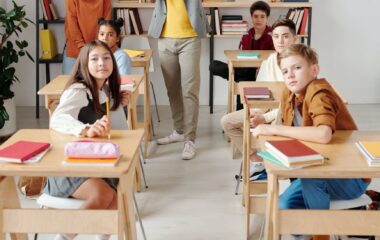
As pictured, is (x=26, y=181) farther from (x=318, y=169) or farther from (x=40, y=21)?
(x=40, y=21)

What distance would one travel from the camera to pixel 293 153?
2176 millimetres

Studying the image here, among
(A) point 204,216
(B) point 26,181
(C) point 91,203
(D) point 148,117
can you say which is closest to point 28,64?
(D) point 148,117

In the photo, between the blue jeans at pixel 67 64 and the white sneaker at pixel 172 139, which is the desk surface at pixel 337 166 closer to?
the white sneaker at pixel 172 139

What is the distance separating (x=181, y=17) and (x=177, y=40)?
18cm

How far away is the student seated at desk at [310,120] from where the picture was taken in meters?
2.44

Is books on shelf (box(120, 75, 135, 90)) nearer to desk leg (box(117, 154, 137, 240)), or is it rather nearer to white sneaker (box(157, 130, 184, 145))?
white sneaker (box(157, 130, 184, 145))

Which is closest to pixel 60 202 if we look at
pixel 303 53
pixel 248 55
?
pixel 303 53

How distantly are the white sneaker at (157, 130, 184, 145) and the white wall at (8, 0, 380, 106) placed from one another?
1.47m

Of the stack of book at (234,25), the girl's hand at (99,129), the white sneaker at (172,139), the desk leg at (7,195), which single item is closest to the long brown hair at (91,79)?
the girl's hand at (99,129)

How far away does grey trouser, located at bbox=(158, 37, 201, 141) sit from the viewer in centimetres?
464

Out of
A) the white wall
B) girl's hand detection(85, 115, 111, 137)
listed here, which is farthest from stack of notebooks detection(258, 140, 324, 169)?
the white wall

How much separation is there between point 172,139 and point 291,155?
2895mm

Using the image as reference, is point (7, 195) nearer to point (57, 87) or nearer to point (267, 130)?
point (267, 130)

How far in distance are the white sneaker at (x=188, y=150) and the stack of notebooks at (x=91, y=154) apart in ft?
7.76
